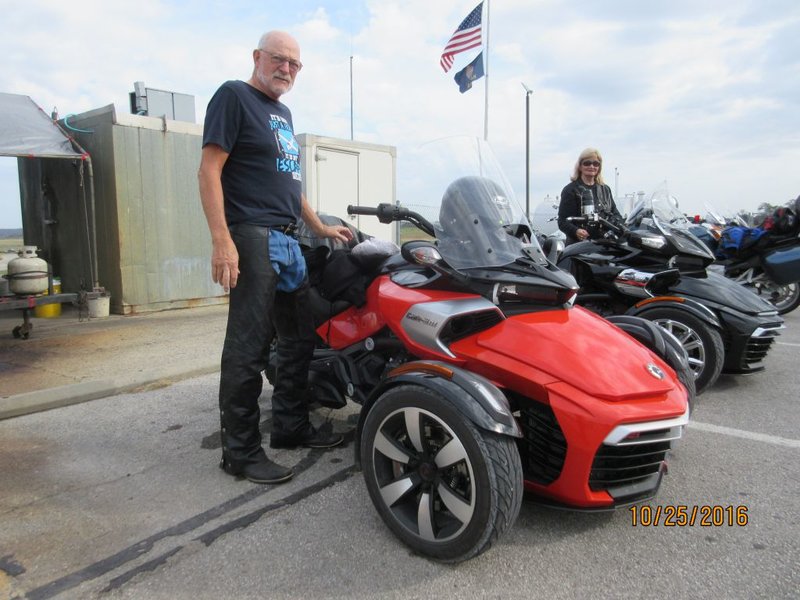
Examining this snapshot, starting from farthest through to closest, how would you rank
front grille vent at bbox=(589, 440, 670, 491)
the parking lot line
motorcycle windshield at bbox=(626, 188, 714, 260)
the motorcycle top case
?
1. the motorcycle top case
2. motorcycle windshield at bbox=(626, 188, 714, 260)
3. the parking lot line
4. front grille vent at bbox=(589, 440, 670, 491)

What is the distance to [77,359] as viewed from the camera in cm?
525

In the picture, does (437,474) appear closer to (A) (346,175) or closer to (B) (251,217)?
(B) (251,217)

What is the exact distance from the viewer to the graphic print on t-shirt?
293 centimetres

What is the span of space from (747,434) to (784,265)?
15.8 feet

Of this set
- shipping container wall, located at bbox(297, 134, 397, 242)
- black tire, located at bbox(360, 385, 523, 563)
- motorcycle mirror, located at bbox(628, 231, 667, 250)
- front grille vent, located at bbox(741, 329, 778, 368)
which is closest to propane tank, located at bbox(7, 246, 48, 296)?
shipping container wall, located at bbox(297, 134, 397, 242)

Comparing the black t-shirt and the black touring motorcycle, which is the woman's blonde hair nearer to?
the black touring motorcycle

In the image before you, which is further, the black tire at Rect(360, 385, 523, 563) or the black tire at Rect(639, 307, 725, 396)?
the black tire at Rect(639, 307, 725, 396)

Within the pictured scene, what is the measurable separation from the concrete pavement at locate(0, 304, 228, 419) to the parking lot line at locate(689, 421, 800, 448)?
3873mm

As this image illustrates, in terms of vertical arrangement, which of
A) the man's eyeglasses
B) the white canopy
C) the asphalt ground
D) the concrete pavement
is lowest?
the asphalt ground

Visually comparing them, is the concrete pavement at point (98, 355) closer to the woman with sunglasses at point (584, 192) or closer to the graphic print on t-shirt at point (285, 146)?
the graphic print on t-shirt at point (285, 146)

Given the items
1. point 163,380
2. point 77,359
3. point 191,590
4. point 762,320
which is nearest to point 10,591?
point 191,590

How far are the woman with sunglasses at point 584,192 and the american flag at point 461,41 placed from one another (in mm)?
10343

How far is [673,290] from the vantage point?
4566 mm

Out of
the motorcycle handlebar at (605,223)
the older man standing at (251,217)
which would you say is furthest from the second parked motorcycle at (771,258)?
the older man standing at (251,217)
